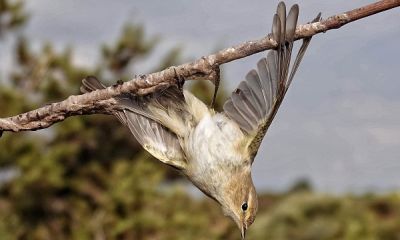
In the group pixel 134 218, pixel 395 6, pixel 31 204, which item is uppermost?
pixel 31 204

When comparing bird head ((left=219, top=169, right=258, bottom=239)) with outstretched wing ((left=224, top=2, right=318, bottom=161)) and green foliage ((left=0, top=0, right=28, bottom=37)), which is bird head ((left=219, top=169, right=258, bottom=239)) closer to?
outstretched wing ((left=224, top=2, right=318, bottom=161))

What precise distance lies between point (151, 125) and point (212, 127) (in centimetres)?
20

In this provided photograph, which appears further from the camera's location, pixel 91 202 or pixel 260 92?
pixel 91 202

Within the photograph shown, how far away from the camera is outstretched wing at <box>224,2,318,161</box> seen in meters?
2.05

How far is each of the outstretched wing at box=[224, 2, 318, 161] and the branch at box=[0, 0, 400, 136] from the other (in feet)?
0.12

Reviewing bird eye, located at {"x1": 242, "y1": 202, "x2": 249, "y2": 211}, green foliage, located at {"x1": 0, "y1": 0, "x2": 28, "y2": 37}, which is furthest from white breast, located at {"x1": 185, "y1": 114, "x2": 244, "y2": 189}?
green foliage, located at {"x1": 0, "y1": 0, "x2": 28, "y2": 37}

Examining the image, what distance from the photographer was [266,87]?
2.40 metres

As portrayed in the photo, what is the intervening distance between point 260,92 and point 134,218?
1065 centimetres

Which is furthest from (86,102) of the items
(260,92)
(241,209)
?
(241,209)

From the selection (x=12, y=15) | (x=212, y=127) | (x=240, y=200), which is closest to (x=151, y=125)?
(x=212, y=127)

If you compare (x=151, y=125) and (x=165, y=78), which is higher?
(x=151, y=125)

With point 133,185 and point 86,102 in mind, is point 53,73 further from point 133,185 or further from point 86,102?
point 86,102

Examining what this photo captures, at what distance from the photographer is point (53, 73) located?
591 inches

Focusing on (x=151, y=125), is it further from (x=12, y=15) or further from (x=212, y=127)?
(x=12, y=15)
